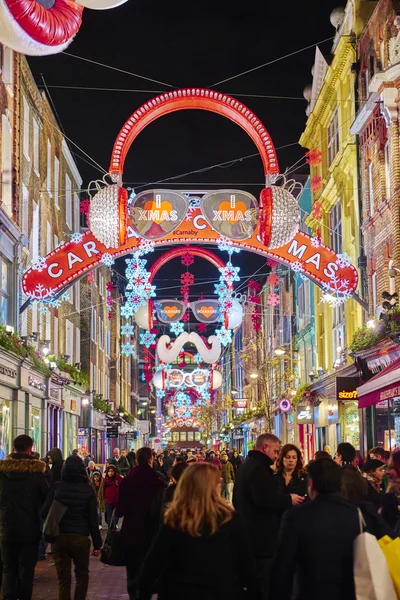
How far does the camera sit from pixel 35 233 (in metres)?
33.3

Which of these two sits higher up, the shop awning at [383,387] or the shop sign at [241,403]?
the shop sign at [241,403]

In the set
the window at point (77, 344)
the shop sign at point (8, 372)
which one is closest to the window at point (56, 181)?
the window at point (77, 344)

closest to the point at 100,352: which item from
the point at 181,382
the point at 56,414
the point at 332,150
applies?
the point at 181,382

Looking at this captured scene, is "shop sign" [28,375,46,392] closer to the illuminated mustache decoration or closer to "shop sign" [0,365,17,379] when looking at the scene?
"shop sign" [0,365,17,379]

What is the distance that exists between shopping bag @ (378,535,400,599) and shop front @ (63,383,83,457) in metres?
34.9

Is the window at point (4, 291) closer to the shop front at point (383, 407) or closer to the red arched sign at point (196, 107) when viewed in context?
the red arched sign at point (196, 107)

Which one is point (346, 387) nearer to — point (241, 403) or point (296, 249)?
point (296, 249)

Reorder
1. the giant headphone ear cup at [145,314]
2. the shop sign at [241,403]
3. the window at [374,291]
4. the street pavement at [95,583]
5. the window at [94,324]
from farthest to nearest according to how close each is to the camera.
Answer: the shop sign at [241,403] < the window at [94,324] < the giant headphone ear cup at [145,314] < the window at [374,291] < the street pavement at [95,583]

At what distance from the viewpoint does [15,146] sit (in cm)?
2806

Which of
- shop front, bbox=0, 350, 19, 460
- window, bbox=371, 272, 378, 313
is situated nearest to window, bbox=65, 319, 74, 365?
shop front, bbox=0, 350, 19, 460

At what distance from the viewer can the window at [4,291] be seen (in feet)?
89.3

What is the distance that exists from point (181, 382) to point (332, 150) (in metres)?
32.3

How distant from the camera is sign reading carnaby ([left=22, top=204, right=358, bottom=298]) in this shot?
2716 cm

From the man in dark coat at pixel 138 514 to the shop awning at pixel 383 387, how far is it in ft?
39.9
